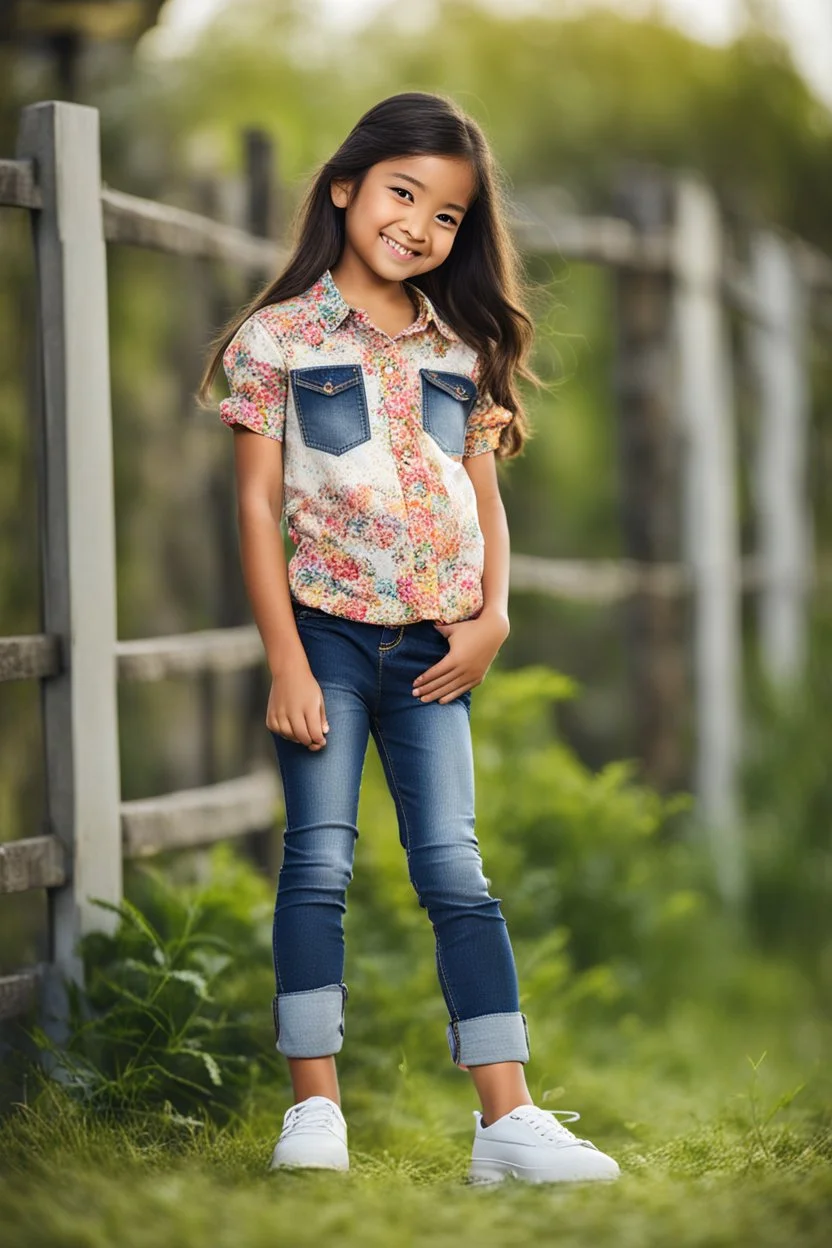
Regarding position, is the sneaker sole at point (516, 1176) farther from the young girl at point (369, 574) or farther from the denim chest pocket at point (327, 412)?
the denim chest pocket at point (327, 412)

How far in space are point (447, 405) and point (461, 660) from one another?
16.9 inches

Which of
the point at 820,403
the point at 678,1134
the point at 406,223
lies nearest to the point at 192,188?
the point at 406,223

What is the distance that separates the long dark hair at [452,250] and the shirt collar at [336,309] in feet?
0.10

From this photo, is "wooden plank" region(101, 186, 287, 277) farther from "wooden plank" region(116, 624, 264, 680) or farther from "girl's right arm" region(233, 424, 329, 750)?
"wooden plank" region(116, 624, 264, 680)

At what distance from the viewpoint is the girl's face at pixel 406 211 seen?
2797 millimetres

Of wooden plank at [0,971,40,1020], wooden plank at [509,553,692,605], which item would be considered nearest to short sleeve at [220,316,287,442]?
wooden plank at [0,971,40,1020]

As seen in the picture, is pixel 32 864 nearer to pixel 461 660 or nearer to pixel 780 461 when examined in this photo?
pixel 461 660

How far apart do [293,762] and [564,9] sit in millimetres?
9566

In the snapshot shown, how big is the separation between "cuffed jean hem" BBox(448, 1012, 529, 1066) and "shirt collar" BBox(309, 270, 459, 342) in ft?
3.72

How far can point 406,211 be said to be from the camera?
280 centimetres

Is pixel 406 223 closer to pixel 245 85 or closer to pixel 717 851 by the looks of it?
pixel 717 851

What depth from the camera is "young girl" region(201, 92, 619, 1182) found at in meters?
2.74

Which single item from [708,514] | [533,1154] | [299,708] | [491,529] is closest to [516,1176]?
[533,1154]

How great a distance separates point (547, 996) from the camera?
4.05 metres
